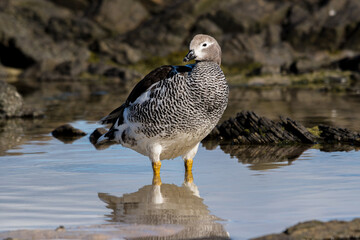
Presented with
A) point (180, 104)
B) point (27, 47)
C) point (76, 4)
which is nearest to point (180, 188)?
point (180, 104)

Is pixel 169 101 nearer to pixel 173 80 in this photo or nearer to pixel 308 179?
pixel 173 80

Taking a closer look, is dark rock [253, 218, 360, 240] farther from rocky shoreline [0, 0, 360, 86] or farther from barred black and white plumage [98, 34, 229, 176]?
rocky shoreline [0, 0, 360, 86]

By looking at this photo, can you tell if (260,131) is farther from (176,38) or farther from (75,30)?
(75,30)

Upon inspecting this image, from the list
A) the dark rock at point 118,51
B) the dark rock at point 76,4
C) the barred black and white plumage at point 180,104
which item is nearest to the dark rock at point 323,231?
the barred black and white plumage at point 180,104

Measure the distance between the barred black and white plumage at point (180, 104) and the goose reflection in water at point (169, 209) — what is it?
57 centimetres

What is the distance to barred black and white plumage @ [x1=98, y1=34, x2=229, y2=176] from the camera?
9250 mm

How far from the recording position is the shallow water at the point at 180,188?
742 cm

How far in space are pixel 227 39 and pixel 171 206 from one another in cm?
2771

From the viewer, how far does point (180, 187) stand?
9438 mm

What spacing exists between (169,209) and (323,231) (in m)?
2.44

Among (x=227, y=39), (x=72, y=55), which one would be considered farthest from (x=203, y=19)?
(x=72, y=55)

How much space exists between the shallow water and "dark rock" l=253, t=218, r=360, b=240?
2.12 feet

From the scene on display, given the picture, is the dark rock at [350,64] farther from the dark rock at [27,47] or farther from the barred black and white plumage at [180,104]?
the barred black and white plumage at [180,104]

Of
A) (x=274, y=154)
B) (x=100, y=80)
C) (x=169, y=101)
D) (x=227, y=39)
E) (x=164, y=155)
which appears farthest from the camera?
(x=227, y=39)
